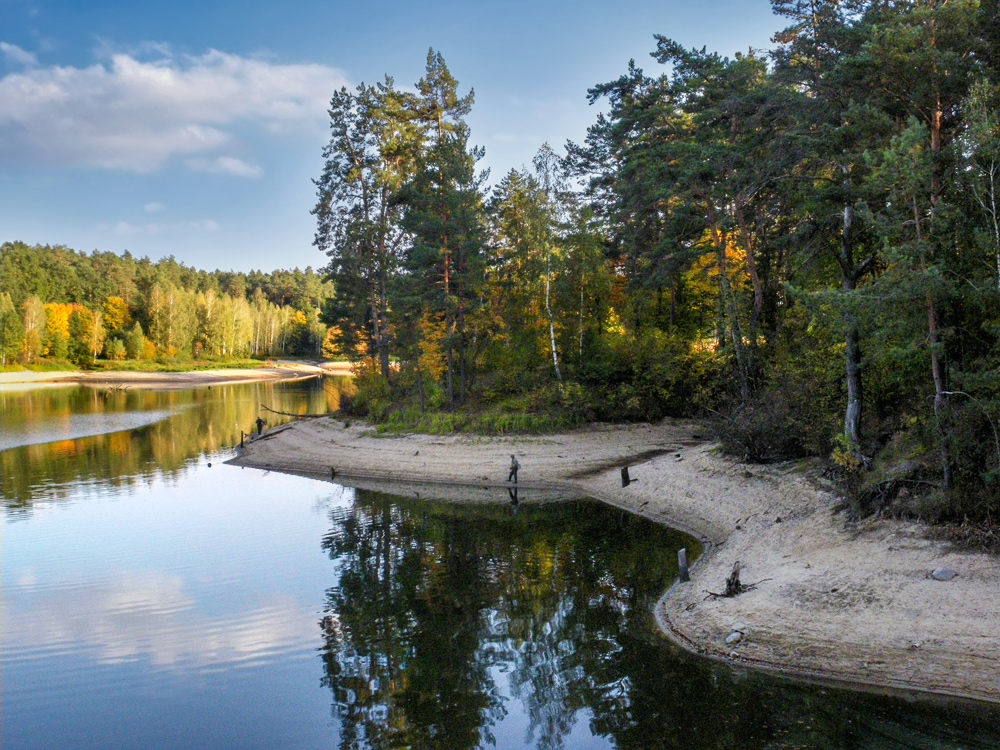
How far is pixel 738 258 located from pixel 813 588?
76.8 feet

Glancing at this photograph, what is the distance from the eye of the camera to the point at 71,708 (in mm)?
11836

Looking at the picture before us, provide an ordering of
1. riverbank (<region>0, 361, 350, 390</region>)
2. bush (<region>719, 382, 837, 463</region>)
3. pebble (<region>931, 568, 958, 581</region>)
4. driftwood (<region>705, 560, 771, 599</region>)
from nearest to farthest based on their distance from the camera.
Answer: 1. pebble (<region>931, 568, 958, 581</region>)
2. driftwood (<region>705, 560, 771, 599</region>)
3. bush (<region>719, 382, 837, 463</region>)
4. riverbank (<region>0, 361, 350, 390</region>)

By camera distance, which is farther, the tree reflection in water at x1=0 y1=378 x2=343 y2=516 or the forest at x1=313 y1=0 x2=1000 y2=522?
the tree reflection in water at x1=0 y1=378 x2=343 y2=516

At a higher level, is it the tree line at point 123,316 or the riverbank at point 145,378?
the tree line at point 123,316

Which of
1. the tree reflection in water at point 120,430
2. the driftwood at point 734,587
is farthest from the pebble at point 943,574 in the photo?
the tree reflection in water at point 120,430

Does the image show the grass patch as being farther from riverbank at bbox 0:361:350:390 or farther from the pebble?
riverbank at bbox 0:361:350:390

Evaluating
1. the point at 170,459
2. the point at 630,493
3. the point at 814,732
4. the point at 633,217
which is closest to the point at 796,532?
the point at 814,732

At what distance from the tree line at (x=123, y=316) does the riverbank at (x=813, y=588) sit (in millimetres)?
106003

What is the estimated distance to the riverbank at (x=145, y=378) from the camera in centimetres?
9300

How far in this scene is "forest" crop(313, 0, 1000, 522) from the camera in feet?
45.4

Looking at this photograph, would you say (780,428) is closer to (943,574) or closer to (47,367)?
(943,574)

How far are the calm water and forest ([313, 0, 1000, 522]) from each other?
250 inches

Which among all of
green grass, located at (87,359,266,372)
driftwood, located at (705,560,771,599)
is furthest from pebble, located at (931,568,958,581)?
green grass, located at (87,359,266,372)

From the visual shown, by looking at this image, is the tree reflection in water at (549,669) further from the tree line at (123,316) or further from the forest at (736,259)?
the tree line at (123,316)
